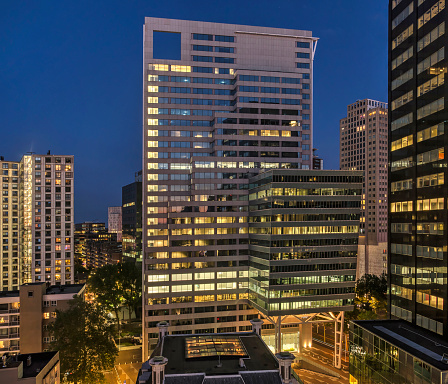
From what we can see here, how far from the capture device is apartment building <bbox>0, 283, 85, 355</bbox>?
231 feet

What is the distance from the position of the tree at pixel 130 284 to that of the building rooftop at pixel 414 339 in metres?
72.2

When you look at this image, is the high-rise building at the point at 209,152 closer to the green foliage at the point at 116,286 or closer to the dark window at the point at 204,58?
the dark window at the point at 204,58

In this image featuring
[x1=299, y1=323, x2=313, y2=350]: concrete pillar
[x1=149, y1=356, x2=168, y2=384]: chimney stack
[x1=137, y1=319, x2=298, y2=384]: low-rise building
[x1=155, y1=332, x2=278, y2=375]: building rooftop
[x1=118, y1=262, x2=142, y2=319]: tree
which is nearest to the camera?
[x1=149, y1=356, x2=168, y2=384]: chimney stack

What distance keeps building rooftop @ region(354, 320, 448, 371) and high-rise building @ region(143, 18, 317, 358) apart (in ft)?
134

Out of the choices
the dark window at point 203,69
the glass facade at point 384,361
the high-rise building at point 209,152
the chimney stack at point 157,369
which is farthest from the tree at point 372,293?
the chimney stack at point 157,369

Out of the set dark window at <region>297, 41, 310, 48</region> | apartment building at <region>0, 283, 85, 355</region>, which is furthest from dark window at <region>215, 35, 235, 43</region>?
apartment building at <region>0, 283, 85, 355</region>

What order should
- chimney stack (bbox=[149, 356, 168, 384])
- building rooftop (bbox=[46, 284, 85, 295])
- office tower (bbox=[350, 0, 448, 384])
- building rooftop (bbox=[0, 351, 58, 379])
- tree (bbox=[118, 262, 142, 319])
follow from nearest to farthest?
1. chimney stack (bbox=[149, 356, 168, 384])
2. building rooftop (bbox=[0, 351, 58, 379])
3. office tower (bbox=[350, 0, 448, 384])
4. building rooftop (bbox=[46, 284, 85, 295])
5. tree (bbox=[118, 262, 142, 319])

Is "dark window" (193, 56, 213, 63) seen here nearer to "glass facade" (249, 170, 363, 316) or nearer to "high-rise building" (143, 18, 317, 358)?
"high-rise building" (143, 18, 317, 358)

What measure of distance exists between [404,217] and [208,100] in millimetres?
58506

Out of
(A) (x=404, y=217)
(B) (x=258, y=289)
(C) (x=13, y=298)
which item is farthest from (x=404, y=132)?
(C) (x=13, y=298)

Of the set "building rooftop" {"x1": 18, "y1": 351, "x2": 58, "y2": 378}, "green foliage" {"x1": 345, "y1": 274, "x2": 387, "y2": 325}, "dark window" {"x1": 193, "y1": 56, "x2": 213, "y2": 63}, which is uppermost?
"dark window" {"x1": 193, "y1": 56, "x2": 213, "y2": 63}

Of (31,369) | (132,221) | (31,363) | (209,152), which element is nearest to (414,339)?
(31,369)

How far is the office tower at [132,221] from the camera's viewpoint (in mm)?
147625

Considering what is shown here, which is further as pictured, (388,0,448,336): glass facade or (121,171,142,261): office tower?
(121,171,142,261): office tower
